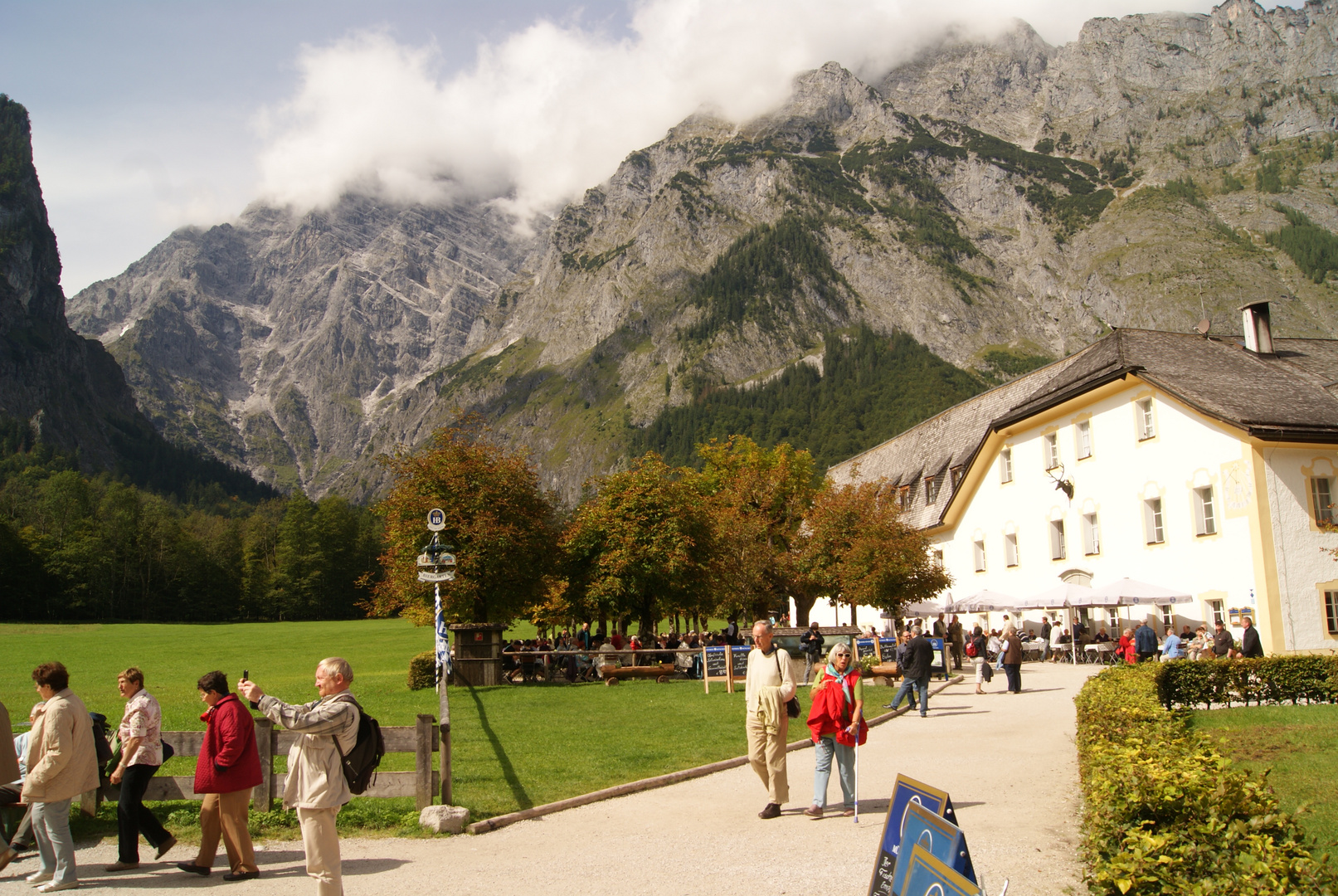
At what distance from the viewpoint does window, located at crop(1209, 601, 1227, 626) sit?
28.0 meters

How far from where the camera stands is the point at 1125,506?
32.5 m

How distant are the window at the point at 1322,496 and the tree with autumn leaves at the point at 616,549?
47.6 ft

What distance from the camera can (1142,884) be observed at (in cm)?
475

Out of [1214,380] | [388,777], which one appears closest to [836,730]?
[388,777]

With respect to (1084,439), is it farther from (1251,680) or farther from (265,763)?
(265,763)

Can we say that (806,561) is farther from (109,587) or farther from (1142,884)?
(109,587)

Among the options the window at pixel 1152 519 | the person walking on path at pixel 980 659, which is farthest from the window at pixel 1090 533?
the person walking on path at pixel 980 659

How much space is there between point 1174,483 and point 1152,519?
188 cm

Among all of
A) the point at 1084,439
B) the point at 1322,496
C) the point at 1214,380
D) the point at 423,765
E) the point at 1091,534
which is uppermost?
the point at 1214,380

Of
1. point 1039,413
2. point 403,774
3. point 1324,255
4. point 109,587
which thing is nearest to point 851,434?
point 1324,255

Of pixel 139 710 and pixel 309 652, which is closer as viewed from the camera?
pixel 139 710

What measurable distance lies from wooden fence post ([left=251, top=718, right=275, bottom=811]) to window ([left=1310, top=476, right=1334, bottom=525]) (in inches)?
1127

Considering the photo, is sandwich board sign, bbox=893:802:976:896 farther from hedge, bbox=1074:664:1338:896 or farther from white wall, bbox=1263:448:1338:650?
white wall, bbox=1263:448:1338:650

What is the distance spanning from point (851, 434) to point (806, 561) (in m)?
119
